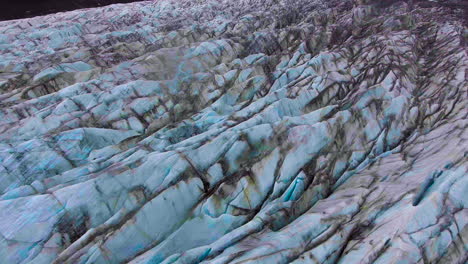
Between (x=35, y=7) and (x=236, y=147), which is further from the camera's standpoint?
(x=35, y=7)

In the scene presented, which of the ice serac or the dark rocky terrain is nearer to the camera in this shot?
the ice serac

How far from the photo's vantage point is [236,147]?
880 cm

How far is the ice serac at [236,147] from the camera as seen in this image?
21.4 feet

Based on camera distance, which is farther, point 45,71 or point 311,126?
point 45,71

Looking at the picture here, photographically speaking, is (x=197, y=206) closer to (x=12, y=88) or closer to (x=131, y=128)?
(x=131, y=128)

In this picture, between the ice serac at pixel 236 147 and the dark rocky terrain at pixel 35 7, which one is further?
the dark rocky terrain at pixel 35 7

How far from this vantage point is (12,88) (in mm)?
11805

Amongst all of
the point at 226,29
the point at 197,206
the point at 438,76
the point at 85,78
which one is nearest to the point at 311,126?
the point at 197,206

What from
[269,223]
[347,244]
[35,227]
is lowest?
[347,244]

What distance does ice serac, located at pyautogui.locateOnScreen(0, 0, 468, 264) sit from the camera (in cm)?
652

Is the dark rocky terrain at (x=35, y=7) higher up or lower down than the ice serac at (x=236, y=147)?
higher up

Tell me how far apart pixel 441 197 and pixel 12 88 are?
13.8m

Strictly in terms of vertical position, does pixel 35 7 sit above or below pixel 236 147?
above

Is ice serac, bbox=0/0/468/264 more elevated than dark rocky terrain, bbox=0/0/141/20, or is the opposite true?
dark rocky terrain, bbox=0/0/141/20
